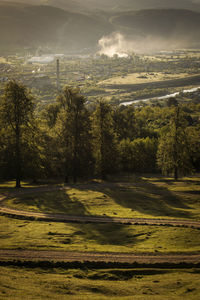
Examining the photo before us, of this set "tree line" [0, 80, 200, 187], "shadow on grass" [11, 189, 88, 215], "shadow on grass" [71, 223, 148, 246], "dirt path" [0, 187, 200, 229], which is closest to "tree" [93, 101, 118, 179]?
"tree line" [0, 80, 200, 187]

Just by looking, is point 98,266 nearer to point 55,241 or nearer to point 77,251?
point 77,251

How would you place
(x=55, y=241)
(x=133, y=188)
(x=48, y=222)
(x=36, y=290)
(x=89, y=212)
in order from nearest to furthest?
1. (x=36, y=290)
2. (x=55, y=241)
3. (x=48, y=222)
4. (x=89, y=212)
5. (x=133, y=188)

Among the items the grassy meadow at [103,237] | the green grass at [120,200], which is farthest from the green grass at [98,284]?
the green grass at [120,200]

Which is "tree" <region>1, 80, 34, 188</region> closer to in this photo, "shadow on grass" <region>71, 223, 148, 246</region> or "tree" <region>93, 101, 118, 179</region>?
"tree" <region>93, 101, 118, 179</region>

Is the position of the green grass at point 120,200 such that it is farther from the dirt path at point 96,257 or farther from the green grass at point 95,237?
the dirt path at point 96,257

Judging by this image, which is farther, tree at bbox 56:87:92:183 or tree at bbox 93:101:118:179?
tree at bbox 93:101:118:179

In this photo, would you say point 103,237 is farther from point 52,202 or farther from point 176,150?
point 176,150

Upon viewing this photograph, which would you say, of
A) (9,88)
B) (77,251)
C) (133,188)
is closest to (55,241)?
(77,251)
